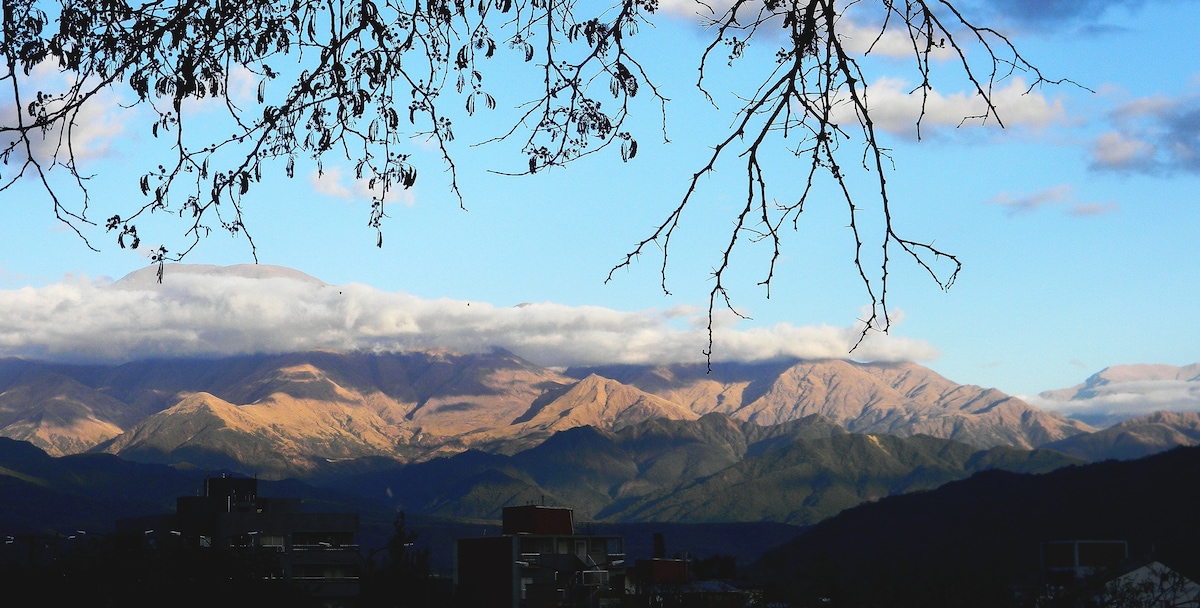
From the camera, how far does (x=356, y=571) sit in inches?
5059

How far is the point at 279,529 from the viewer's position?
436ft

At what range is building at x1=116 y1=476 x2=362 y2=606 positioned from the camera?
409 ft

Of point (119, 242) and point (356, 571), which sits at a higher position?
point (119, 242)

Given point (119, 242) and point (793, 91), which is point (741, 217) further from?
point (119, 242)

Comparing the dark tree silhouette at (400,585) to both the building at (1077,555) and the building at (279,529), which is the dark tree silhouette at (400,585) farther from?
the building at (1077,555)

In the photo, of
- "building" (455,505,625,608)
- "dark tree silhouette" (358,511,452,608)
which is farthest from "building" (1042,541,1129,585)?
"dark tree silhouette" (358,511,452,608)

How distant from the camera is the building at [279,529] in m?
125

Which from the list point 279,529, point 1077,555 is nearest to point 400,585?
point 279,529

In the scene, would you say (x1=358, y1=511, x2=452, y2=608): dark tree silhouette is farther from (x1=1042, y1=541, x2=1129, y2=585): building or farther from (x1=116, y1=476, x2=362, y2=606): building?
(x1=1042, y1=541, x2=1129, y2=585): building

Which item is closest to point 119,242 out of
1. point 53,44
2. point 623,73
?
point 53,44

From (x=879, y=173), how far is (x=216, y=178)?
543cm

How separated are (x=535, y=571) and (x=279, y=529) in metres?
25.3

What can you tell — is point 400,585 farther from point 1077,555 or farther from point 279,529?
point 1077,555

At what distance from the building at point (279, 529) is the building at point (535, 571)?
1151 centimetres
